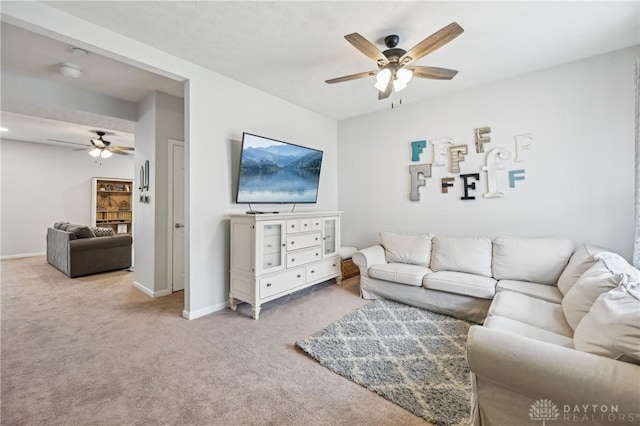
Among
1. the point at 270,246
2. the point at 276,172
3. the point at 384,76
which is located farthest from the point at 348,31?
the point at 270,246

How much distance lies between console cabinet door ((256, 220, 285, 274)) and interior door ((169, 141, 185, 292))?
5.21 feet

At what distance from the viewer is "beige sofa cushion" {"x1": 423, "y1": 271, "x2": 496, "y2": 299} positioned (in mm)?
2575

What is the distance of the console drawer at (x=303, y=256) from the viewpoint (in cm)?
316

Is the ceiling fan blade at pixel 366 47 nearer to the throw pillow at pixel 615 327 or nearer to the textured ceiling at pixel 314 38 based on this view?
the textured ceiling at pixel 314 38

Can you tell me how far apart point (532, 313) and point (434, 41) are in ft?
6.97

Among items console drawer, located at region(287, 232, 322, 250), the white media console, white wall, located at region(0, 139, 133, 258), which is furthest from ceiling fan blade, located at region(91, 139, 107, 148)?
console drawer, located at region(287, 232, 322, 250)

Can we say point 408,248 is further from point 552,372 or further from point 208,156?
point 208,156

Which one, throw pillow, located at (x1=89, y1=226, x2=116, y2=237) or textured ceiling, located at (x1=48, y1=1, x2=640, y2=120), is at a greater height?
textured ceiling, located at (x1=48, y1=1, x2=640, y2=120)

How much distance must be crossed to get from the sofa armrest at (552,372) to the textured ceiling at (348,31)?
2.27 metres

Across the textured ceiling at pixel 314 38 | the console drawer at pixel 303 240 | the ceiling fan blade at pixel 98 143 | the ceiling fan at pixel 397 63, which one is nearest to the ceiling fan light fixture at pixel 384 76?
the ceiling fan at pixel 397 63

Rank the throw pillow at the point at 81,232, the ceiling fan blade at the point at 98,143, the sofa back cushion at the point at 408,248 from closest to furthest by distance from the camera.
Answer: the sofa back cushion at the point at 408,248 < the throw pillow at the point at 81,232 < the ceiling fan blade at the point at 98,143

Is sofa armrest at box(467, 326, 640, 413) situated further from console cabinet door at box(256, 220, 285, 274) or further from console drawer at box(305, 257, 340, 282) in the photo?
console drawer at box(305, 257, 340, 282)

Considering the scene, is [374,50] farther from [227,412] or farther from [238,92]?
[227,412]

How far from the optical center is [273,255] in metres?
3.01
